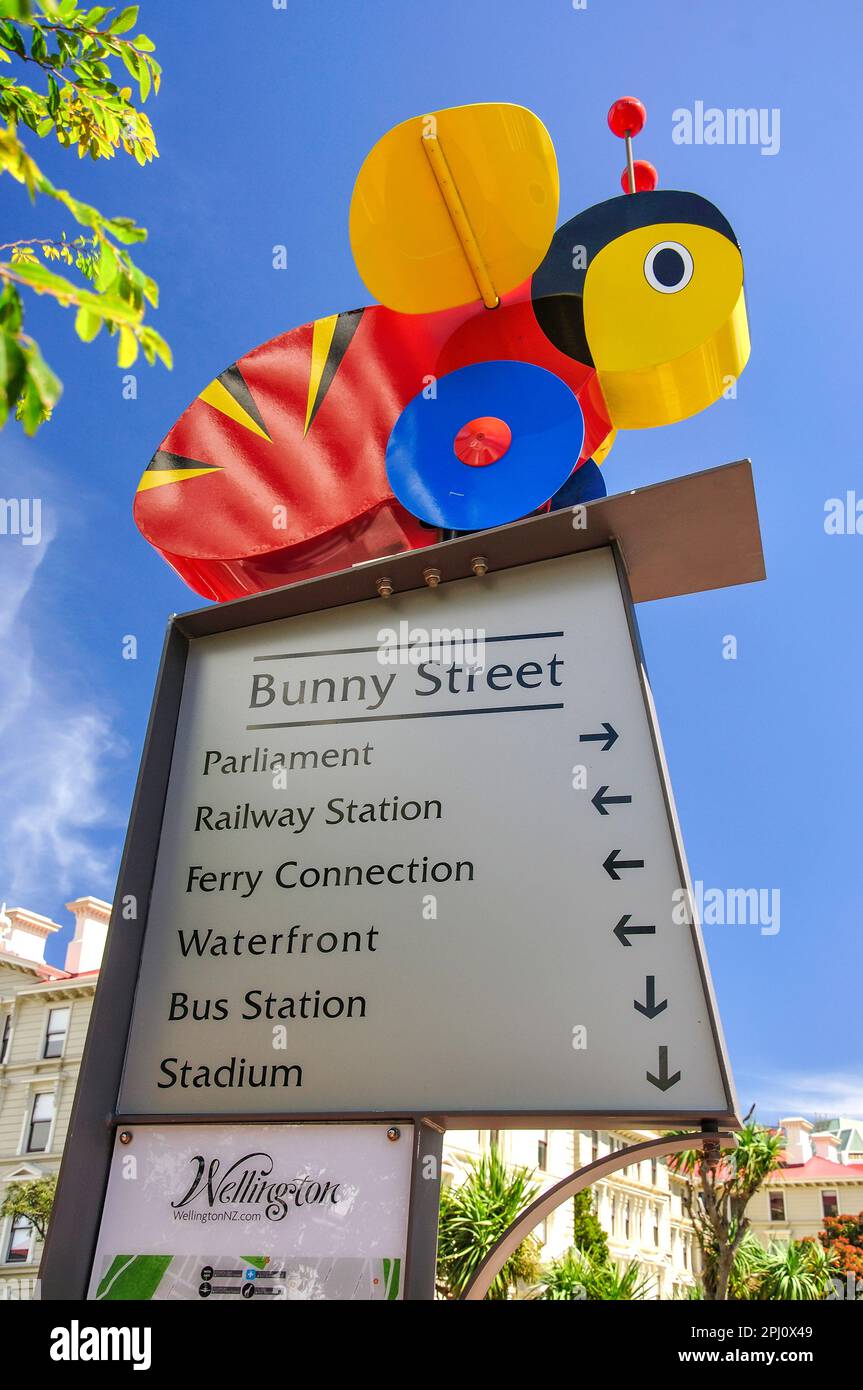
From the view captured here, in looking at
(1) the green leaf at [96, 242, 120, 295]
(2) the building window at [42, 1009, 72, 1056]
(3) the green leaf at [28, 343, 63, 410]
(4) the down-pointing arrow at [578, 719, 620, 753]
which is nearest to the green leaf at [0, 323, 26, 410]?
(3) the green leaf at [28, 343, 63, 410]

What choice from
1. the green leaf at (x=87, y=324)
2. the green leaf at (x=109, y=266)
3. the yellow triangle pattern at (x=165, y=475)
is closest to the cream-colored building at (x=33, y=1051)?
the yellow triangle pattern at (x=165, y=475)

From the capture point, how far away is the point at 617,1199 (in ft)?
133

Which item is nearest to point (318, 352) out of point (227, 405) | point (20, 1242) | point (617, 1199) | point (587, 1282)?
point (227, 405)

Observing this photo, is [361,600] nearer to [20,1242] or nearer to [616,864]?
[616,864]

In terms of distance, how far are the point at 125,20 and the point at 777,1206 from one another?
63.0m

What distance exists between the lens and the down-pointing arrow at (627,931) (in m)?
3.31

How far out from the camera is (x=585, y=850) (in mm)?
3521

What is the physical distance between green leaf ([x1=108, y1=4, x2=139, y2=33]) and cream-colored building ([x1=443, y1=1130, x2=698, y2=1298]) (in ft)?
93.5

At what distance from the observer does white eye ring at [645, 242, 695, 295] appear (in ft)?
15.1

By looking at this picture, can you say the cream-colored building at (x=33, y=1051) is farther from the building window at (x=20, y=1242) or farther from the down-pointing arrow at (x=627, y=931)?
the down-pointing arrow at (x=627, y=931)

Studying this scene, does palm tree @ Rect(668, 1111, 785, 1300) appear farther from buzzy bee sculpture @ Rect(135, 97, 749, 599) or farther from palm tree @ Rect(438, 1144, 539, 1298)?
buzzy bee sculpture @ Rect(135, 97, 749, 599)

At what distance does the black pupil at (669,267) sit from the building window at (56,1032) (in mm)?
30203

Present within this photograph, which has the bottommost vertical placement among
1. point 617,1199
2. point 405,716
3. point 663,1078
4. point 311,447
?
point 663,1078
